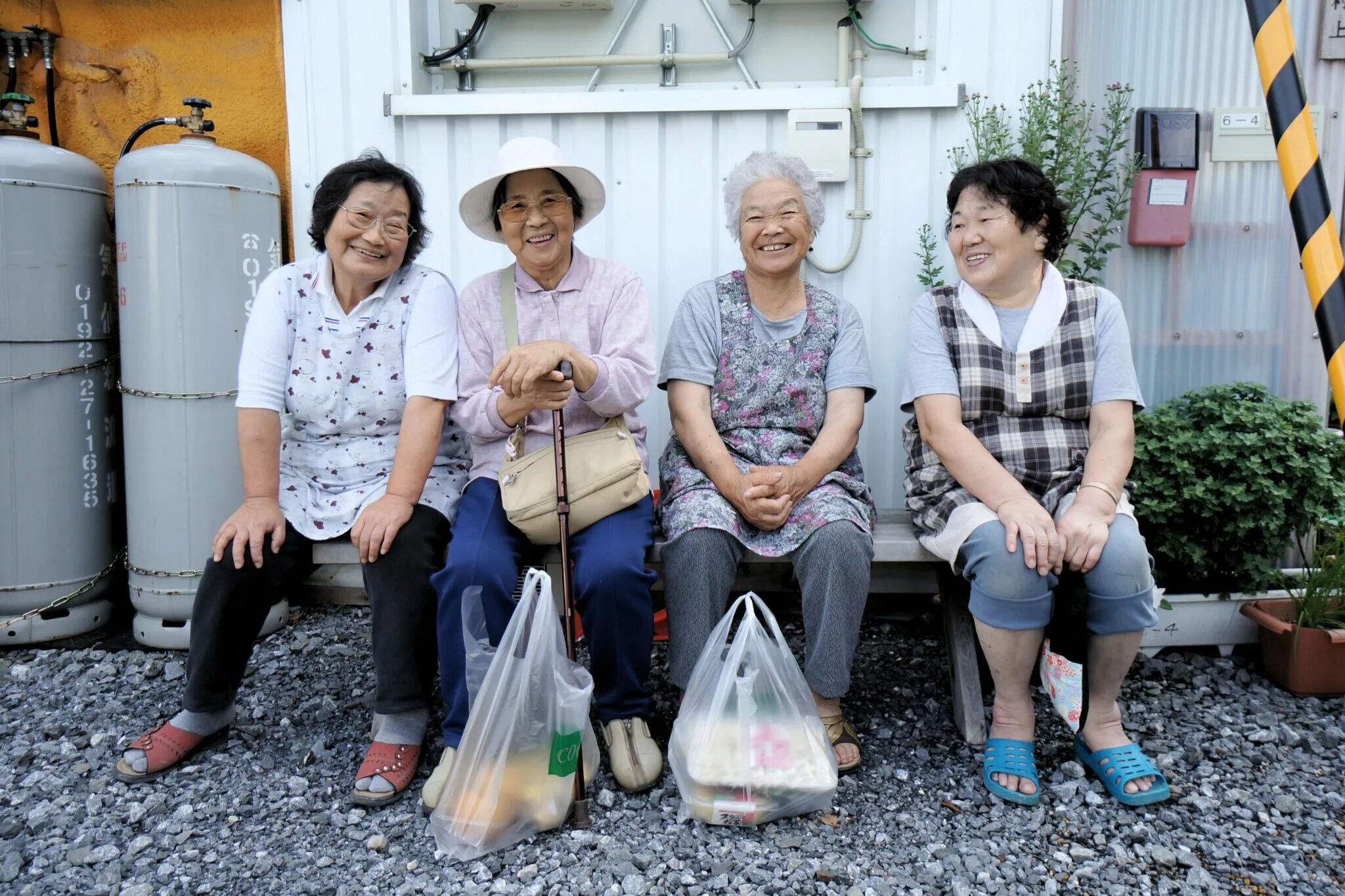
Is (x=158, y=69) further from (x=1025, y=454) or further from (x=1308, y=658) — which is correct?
(x=1308, y=658)

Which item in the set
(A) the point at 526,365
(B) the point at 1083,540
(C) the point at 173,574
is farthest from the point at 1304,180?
(C) the point at 173,574

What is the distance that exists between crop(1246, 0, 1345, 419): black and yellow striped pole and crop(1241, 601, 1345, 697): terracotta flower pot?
121cm

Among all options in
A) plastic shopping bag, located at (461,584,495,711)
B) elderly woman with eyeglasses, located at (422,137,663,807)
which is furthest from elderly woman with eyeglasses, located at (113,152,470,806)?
plastic shopping bag, located at (461,584,495,711)

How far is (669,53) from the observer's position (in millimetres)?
3762

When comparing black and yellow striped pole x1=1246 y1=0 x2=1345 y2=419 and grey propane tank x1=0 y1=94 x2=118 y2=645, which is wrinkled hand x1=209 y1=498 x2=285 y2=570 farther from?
black and yellow striped pole x1=1246 y1=0 x2=1345 y2=419

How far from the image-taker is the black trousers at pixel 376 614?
8.13 feet

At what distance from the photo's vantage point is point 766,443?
2.80 m

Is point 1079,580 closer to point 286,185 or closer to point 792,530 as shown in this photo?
point 792,530

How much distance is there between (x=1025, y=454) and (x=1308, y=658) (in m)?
1.16

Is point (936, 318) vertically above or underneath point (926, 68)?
underneath

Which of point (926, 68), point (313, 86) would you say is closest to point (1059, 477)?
point (926, 68)

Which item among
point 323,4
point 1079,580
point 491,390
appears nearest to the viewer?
point 1079,580

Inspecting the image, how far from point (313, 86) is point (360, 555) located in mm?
2072

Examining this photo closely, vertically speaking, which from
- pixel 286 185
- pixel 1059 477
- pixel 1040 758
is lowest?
pixel 1040 758
